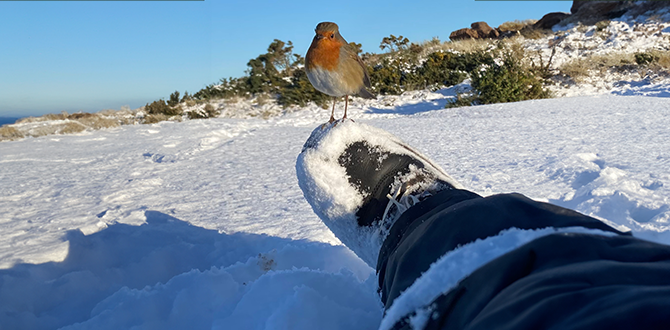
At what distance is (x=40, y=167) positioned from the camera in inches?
158

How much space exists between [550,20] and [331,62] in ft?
53.8

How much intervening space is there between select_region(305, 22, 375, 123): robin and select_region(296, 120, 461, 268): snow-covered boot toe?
179mm

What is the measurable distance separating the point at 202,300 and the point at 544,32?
Result: 1507 cm

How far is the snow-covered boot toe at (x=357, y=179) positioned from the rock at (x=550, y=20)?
1568 centimetres

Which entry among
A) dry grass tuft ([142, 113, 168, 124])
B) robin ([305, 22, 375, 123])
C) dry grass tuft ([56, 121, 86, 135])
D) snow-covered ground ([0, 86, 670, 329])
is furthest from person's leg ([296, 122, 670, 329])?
dry grass tuft ([142, 113, 168, 124])

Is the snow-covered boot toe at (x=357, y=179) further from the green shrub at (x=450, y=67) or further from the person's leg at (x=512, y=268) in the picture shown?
the green shrub at (x=450, y=67)

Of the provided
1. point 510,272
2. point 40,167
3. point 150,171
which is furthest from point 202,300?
point 40,167

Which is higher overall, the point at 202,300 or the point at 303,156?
the point at 303,156

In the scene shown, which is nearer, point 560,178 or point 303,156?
point 303,156

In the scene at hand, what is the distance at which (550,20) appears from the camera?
14.7 meters

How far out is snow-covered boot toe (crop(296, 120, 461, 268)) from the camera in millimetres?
1488

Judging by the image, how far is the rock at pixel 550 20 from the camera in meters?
14.5

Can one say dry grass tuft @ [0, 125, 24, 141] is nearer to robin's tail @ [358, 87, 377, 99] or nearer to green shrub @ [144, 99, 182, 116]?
green shrub @ [144, 99, 182, 116]

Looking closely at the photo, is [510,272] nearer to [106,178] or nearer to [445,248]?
[445,248]
